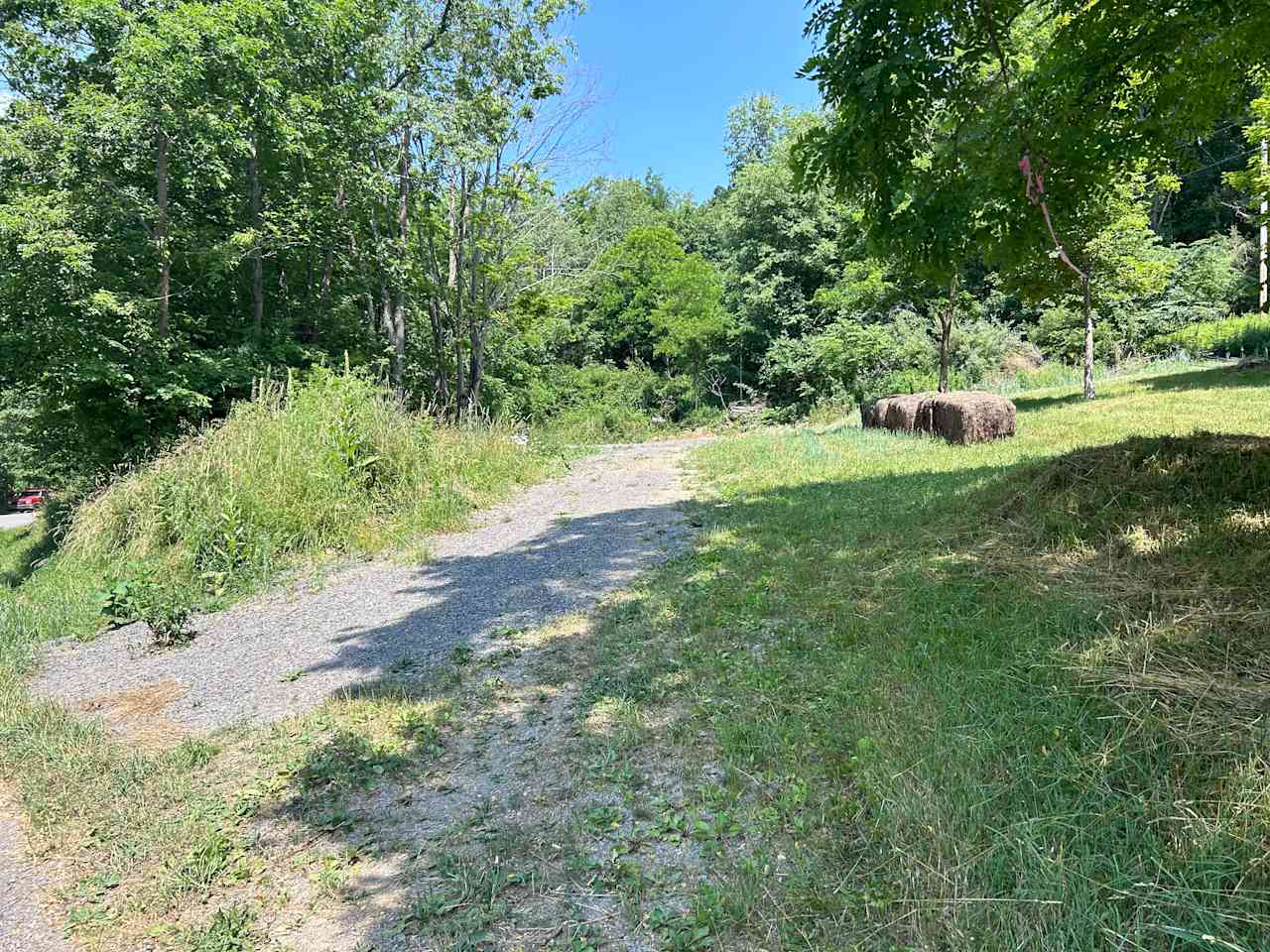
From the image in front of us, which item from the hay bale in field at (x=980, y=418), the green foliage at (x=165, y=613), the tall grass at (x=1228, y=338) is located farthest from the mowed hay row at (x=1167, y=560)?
the tall grass at (x=1228, y=338)

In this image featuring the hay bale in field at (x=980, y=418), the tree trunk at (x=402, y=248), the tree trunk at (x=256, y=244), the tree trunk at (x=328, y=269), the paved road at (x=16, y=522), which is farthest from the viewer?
the paved road at (x=16, y=522)

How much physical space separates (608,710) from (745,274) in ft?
85.3

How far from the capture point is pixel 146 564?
251 inches

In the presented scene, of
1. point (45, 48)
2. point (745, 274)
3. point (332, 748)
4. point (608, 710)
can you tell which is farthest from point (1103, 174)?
point (745, 274)

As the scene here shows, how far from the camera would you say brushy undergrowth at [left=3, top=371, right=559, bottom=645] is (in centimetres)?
629

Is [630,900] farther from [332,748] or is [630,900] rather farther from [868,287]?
[868,287]

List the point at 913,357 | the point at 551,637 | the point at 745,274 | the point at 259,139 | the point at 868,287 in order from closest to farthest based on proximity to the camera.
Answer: the point at 551,637
the point at 259,139
the point at 868,287
the point at 913,357
the point at 745,274

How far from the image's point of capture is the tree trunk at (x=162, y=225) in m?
11.2

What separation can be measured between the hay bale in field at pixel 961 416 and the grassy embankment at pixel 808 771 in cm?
506

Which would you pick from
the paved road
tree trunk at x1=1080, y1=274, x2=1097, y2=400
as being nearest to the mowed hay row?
tree trunk at x1=1080, y1=274, x2=1097, y2=400

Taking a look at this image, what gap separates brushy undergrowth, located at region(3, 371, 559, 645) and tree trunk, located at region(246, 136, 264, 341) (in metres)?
6.00

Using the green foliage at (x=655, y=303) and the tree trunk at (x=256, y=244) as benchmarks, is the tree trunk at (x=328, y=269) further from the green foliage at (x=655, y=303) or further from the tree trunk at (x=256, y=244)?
the green foliage at (x=655, y=303)

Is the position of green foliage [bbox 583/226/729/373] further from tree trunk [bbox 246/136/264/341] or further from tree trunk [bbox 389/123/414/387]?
tree trunk [bbox 246/136/264/341]

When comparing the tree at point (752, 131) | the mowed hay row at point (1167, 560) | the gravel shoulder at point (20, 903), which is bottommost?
the gravel shoulder at point (20, 903)
